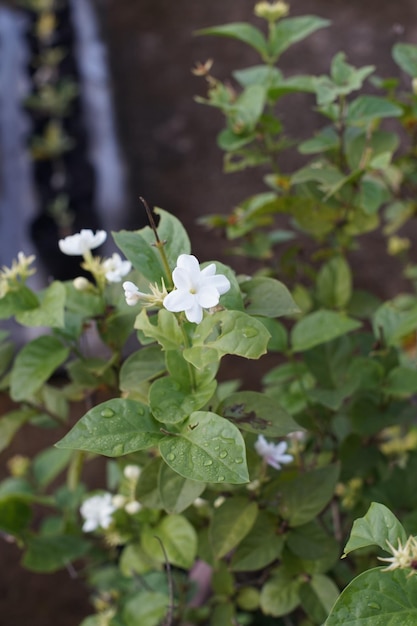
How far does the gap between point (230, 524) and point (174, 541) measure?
0.10 m

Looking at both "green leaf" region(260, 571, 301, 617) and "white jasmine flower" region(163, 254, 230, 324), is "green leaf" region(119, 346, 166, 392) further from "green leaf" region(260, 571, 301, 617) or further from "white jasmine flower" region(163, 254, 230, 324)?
"green leaf" region(260, 571, 301, 617)

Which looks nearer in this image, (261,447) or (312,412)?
(261,447)

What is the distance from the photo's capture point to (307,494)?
33.4 inches

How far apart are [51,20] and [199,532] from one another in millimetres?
3659

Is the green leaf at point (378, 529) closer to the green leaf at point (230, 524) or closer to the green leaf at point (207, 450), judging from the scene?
the green leaf at point (207, 450)

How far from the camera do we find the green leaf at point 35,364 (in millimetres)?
850

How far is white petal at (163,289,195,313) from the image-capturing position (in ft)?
1.94

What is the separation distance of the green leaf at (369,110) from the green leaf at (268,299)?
15.0 inches

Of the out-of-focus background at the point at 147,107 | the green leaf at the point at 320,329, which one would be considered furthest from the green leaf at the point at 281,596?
the out-of-focus background at the point at 147,107

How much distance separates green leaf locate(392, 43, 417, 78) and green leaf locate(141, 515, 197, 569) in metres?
0.74

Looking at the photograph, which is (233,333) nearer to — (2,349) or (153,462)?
(153,462)

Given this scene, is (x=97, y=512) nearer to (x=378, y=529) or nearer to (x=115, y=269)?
(x=115, y=269)

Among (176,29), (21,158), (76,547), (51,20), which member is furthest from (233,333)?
(51,20)

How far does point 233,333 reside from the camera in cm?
62
